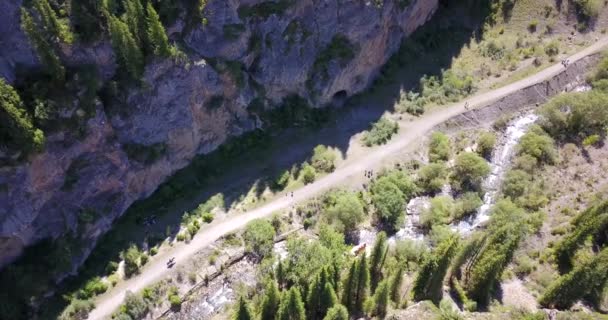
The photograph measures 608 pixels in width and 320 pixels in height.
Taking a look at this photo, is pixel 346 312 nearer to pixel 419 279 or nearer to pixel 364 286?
pixel 364 286

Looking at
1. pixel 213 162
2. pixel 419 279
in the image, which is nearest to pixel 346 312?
pixel 419 279

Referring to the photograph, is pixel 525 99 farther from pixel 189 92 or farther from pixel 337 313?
pixel 189 92

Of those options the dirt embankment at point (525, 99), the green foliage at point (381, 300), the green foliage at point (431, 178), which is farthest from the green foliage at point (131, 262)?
the dirt embankment at point (525, 99)

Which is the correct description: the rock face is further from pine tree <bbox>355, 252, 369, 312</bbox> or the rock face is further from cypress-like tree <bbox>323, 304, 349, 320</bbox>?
cypress-like tree <bbox>323, 304, 349, 320</bbox>

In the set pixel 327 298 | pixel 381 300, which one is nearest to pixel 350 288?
pixel 327 298

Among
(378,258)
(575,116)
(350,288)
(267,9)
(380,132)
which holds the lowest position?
(350,288)

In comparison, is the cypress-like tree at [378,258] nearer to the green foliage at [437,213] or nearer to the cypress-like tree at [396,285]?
the cypress-like tree at [396,285]

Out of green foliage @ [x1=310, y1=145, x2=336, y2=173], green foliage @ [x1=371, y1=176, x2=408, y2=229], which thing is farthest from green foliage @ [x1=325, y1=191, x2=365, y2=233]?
green foliage @ [x1=310, y1=145, x2=336, y2=173]
